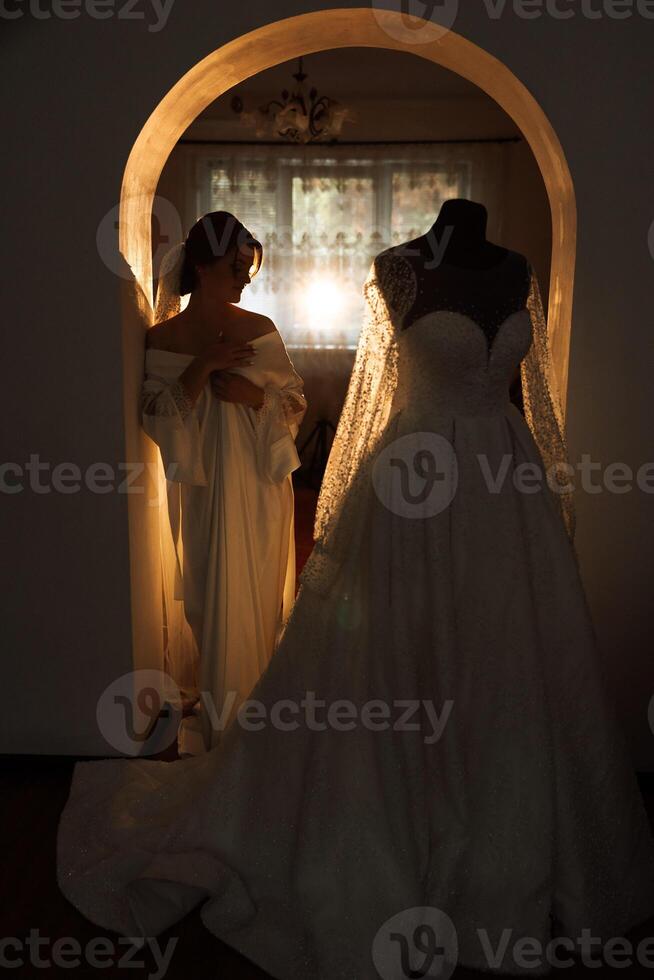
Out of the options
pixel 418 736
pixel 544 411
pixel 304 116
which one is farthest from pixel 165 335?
pixel 304 116

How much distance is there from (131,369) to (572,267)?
1347mm

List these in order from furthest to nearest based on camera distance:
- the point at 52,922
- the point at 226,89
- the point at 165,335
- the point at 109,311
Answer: the point at 165,335 → the point at 226,89 → the point at 109,311 → the point at 52,922

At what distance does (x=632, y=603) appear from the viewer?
2.57 metres

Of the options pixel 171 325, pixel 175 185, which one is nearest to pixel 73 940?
pixel 171 325

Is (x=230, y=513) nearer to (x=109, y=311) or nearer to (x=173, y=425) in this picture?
(x=173, y=425)

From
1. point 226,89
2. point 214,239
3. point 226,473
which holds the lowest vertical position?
point 226,473

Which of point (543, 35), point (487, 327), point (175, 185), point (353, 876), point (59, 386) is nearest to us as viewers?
point (353, 876)

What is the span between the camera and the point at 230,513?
107 inches

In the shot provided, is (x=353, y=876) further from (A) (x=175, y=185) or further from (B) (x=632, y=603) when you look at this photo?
(A) (x=175, y=185)

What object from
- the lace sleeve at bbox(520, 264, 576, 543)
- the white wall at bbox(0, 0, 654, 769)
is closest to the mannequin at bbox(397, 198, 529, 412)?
the lace sleeve at bbox(520, 264, 576, 543)

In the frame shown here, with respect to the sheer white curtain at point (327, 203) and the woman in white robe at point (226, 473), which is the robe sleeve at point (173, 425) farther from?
the sheer white curtain at point (327, 203)

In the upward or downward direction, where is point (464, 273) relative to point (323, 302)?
downward

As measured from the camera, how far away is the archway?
238 cm

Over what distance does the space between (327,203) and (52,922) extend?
6.10 m
